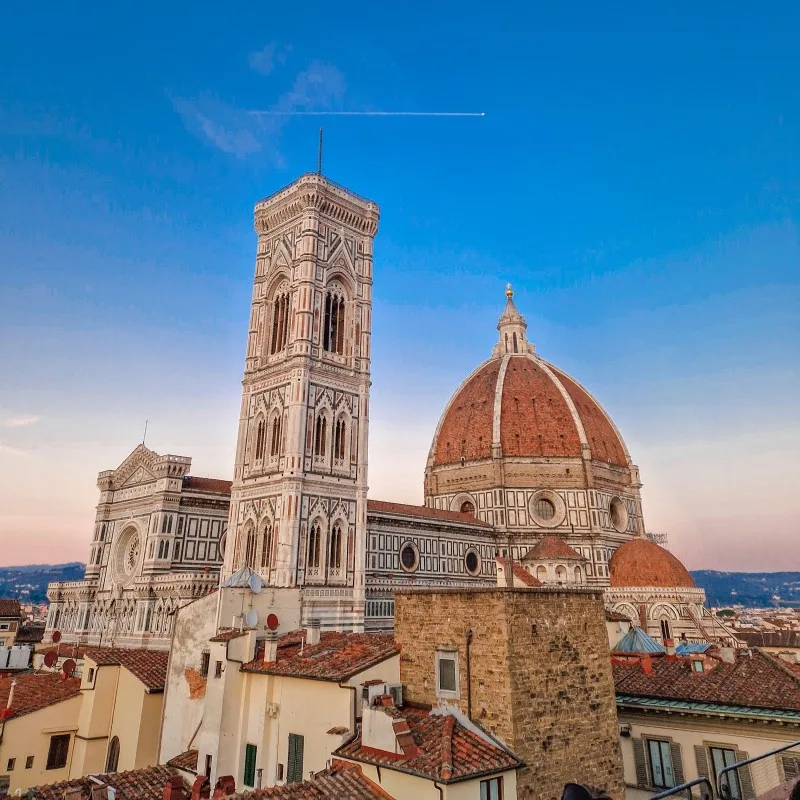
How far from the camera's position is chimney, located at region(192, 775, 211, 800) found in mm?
12257

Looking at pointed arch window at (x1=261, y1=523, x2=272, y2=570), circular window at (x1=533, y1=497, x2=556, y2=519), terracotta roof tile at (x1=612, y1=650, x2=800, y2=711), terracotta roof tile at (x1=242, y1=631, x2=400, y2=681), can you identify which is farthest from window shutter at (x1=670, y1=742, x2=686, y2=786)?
circular window at (x1=533, y1=497, x2=556, y2=519)

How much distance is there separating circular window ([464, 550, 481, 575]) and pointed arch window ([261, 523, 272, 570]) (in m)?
17.5

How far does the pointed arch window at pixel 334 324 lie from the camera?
3841cm

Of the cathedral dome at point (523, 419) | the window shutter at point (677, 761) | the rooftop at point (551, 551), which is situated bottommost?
the window shutter at point (677, 761)

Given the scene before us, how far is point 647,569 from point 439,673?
38.0 metres

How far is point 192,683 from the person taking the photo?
16.7 m

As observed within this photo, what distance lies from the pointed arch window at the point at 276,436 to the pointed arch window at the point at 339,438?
3087 millimetres

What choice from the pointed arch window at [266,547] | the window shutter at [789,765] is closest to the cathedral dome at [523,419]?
the pointed arch window at [266,547]

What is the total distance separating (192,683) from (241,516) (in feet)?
63.0

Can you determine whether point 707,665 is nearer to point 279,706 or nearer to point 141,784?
point 279,706

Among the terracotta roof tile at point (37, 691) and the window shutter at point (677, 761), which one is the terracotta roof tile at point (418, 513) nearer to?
the terracotta roof tile at point (37, 691)

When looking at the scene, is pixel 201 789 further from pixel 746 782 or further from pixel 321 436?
pixel 321 436

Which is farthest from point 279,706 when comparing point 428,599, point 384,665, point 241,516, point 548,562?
point 548,562

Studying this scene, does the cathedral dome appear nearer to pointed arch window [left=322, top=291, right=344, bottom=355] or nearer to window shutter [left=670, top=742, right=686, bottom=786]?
pointed arch window [left=322, top=291, right=344, bottom=355]
